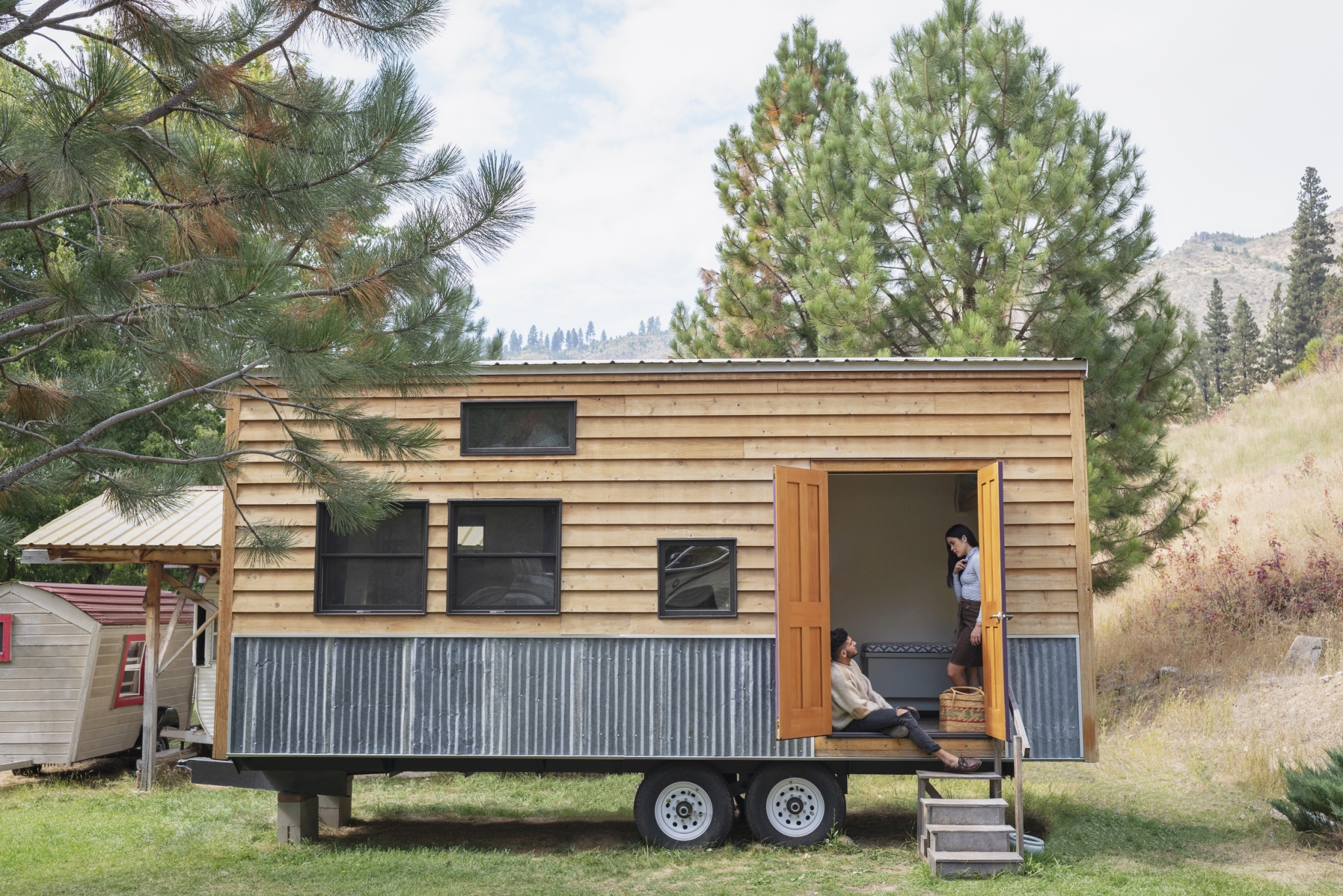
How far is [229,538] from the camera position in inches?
318

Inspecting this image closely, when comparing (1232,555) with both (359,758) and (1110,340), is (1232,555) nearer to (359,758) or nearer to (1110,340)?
(1110,340)

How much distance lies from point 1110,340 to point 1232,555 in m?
5.93

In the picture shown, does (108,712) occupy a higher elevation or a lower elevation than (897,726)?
lower

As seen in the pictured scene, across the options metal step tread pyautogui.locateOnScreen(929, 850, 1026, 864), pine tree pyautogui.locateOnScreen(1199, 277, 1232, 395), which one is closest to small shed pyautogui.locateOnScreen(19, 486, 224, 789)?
metal step tread pyautogui.locateOnScreen(929, 850, 1026, 864)

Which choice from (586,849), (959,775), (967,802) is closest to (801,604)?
(959,775)

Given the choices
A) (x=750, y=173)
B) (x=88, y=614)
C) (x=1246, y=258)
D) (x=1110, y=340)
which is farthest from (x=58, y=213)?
(x=1246, y=258)

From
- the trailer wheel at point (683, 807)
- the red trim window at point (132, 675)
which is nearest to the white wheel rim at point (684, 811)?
the trailer wheel at point (683, 807)

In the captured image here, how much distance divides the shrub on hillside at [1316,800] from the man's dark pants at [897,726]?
2.38 meters

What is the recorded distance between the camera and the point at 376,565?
802 cm

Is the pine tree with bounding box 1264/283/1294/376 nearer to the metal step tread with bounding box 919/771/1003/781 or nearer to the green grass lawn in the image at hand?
the green grass lawn

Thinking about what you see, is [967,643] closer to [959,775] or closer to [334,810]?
[959,775]

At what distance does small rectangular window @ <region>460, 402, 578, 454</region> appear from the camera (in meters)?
8.10

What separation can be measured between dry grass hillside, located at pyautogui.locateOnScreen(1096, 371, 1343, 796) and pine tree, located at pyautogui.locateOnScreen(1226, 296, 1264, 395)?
19913 millimetres

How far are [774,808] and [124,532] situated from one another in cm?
731
